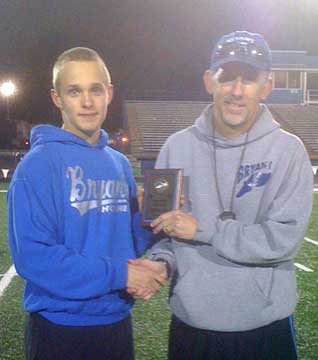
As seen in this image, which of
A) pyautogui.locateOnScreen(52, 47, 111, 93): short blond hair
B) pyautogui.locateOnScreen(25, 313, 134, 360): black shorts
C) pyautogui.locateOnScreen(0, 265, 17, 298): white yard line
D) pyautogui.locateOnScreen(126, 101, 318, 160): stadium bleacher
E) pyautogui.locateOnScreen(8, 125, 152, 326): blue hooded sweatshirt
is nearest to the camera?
pyautogui.locateOnScreen(8, 125, 152, 326): blue hooded sweatshirt

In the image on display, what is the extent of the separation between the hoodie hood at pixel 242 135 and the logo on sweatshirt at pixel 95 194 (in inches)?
14.5

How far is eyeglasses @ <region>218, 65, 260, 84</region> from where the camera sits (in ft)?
6.33

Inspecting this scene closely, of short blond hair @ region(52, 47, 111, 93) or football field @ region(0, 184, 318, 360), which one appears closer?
short blond hair @ region(52, 47, 111, 93)

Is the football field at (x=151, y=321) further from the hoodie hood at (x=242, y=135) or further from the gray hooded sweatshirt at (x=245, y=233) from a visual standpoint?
the hoodie hood at (x=242, y=135)

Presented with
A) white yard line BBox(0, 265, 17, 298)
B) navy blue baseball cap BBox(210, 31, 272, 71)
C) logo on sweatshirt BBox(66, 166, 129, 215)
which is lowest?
white yard line BBox(0, 265, 17, 298)

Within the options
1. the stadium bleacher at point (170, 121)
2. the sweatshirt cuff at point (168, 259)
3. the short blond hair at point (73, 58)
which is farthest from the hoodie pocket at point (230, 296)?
the stadium bleacher at point (170, 121)

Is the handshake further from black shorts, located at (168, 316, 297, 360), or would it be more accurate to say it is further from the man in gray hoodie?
black shorts, located at (168, 316, 297, 360)

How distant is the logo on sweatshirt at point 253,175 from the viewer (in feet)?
6.06

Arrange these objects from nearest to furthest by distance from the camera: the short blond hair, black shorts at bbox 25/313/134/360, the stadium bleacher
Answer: black shorts at bbox 25/313/134/360 → the short blond hair → the stadium bleacher

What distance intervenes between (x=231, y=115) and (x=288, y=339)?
0.80 metres

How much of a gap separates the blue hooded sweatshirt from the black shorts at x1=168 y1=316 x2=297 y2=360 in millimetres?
322

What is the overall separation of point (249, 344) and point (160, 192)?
1.99 ft

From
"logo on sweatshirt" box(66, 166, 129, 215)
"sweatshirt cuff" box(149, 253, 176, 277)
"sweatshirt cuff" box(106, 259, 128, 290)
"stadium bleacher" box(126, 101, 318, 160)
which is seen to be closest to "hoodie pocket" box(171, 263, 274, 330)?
"sweatshirt cuff" box(149, 253, 176, 277)

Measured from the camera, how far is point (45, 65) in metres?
36.6
